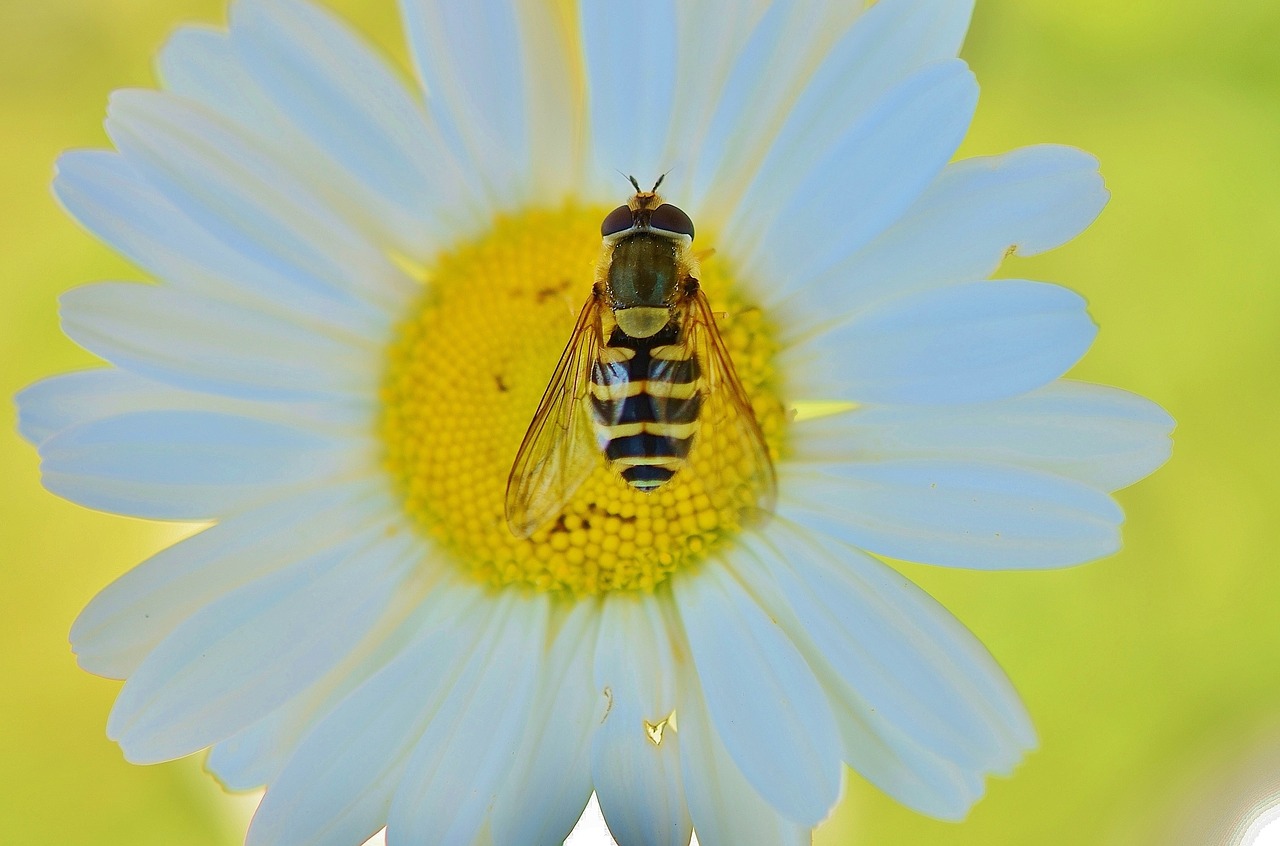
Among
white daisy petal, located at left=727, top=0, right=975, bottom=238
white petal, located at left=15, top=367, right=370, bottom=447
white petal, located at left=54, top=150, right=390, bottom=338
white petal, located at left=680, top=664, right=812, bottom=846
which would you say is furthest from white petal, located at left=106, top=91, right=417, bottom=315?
white petal, located at left=680, top=664, right=812, bottom=846

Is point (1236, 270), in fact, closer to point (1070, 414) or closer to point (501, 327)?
point (1070, 414)

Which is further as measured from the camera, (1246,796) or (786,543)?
(1246,796)

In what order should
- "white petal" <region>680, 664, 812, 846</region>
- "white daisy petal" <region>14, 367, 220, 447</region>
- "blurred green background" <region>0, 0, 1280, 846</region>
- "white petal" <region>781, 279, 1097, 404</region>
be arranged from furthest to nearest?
"blurred green background" <region>0, 0, 1280, 846</region> < "white daisy petal" <region>14, 367, 220, 447</region> < "white petal" <region>680, 664, 812, 846</region> < "white petal" <region>781, 279, 1097, 404</region>

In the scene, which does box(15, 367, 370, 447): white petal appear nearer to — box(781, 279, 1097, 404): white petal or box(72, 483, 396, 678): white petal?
box(72, 483, 396, 678): white petal

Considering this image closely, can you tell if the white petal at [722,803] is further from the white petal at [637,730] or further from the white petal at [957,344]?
the white petal at [957,344]

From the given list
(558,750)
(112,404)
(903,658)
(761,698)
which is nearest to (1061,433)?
(903,658)

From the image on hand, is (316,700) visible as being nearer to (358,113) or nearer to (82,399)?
(82,399)

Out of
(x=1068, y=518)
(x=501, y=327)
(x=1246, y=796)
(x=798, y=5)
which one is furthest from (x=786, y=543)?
(x=1246, y=796)
